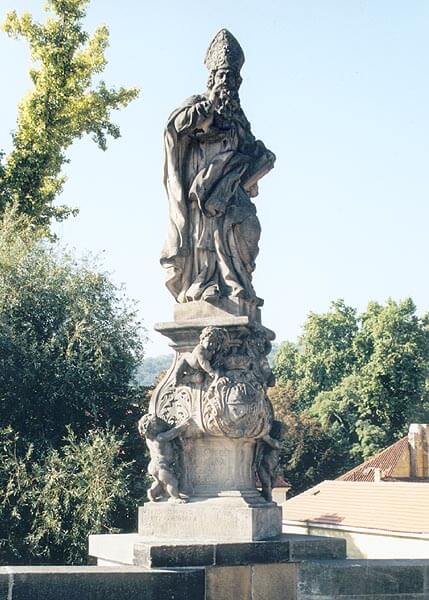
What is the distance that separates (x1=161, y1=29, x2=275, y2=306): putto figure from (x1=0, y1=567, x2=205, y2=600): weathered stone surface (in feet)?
7.59

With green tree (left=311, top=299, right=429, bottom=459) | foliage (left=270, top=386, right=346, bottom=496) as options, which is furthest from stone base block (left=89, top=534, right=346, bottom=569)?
green tree (left=311, top=299, right=429, bottom=459)

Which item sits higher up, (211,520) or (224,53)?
(224,53)

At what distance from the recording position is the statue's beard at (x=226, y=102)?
8727mm

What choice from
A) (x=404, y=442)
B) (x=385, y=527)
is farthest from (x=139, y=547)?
(x=404, y=442)

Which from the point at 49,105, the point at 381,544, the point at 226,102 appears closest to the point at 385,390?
the point at 381,544

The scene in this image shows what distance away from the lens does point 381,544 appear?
30297mm

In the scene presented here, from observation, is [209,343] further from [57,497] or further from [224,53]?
[57,497]

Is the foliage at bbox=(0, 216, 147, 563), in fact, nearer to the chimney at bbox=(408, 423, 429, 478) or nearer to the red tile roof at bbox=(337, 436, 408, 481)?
the red tile roof at bbox=(337, 436, 408, 481)

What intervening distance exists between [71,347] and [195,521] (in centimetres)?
1399

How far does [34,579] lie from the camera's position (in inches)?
257

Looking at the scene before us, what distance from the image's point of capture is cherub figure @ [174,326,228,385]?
8023 millimetres

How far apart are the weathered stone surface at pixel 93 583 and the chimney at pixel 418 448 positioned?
149ft

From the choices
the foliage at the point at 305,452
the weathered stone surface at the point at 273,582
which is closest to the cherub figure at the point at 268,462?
the weathered stone surface at the point at 273,582

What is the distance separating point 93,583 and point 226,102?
13.5 ft
